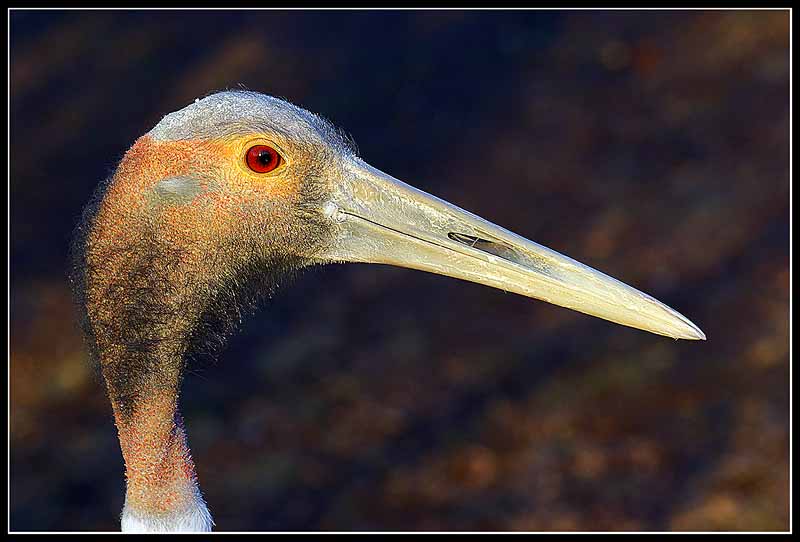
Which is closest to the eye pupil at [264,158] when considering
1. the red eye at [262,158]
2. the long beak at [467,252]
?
the red eye at [262,158]

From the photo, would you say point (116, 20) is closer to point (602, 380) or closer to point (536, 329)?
point (536, 329)

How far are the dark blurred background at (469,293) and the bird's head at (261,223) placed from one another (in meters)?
1.53

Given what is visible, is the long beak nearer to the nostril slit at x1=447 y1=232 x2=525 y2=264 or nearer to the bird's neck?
the nostril slit at x1=447 y1=232 x2=525 y2=264

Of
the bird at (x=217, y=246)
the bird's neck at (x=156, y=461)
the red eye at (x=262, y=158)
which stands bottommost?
the bird's neck at (x=156, y=461)

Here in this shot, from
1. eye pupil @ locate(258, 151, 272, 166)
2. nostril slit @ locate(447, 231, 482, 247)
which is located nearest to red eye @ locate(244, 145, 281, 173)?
eye pupil @ locate(258, 151, 272, 166)

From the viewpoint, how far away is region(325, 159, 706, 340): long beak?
8.87 ft

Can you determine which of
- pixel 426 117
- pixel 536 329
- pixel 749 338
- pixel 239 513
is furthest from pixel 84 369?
pixel 749 338

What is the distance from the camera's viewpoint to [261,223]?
2.77m

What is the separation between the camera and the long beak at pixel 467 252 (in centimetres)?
271

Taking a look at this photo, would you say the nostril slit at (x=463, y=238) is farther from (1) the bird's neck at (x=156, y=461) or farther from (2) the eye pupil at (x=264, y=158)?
(1) the bird's neck at (x=156, y=461)

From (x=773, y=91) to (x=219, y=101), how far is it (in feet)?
26.0

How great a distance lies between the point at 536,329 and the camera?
7.10 meters

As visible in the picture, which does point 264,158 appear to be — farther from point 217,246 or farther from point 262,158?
point 217,246

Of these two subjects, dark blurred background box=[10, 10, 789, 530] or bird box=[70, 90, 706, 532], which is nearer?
bird box=[70, 90, 706, 532]
